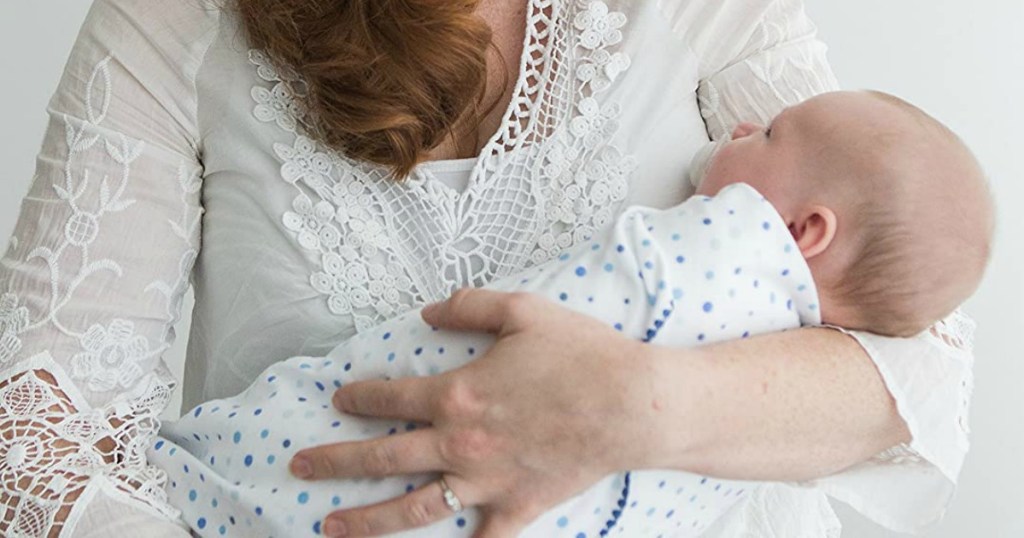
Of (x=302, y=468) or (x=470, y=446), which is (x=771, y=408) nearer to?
(x=470, y=446)

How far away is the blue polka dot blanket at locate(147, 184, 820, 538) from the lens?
115 centimetres

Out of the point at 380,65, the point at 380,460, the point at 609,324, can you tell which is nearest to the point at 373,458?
the point at 380,460

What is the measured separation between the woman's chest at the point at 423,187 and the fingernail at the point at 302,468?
8.8 inches

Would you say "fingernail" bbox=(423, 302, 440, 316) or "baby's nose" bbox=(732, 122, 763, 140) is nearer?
"fingernail" bbox=(423, 302, 440, 316)

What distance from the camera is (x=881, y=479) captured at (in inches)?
51.2

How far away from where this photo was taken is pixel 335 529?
3.74 ft

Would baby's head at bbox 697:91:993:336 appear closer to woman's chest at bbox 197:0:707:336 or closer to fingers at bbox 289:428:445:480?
woman's chest at bbox 197:0:707:336

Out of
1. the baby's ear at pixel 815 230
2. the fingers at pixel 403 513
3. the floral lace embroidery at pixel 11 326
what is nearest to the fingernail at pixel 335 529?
the fingers at pixel 403 513

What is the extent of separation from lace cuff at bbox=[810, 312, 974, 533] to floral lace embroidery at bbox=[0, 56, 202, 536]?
0.68 meters

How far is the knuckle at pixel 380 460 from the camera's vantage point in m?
1.11

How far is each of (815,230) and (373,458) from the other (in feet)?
1.54

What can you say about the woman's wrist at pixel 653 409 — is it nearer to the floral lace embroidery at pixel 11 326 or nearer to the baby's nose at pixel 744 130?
the baby's nose at pixel 744 130

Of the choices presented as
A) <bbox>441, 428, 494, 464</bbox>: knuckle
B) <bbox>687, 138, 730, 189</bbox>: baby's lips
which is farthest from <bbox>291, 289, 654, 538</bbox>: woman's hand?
<bbox>687, 138, 730, 189</bbox>: baby's lips

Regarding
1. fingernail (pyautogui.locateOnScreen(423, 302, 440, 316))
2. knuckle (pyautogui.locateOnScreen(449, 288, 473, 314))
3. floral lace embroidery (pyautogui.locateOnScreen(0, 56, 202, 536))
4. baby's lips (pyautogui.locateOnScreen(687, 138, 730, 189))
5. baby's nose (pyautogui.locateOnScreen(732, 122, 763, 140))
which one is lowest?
floral lace embroidery (pyautogui.locateOnScreen(0, 56, 202, 536))
